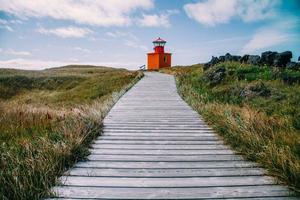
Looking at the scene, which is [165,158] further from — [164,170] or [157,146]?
[157,146]

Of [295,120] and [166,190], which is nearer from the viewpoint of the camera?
[166,190]

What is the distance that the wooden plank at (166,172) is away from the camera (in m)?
4.23

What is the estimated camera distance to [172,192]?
3691 mm

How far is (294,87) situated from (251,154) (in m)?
8.55

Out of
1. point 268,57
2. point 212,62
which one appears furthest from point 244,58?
point 212,62

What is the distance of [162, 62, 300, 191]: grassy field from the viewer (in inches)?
168

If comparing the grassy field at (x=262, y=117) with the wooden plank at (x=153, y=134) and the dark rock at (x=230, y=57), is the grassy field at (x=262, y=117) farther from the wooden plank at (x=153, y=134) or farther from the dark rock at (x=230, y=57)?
the dark rock at (x=230, y=57)

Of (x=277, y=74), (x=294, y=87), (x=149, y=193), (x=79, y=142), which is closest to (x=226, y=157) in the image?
(x=149, y=193)

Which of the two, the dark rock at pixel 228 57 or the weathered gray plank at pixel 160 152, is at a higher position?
the dark rock at pixel 228 57

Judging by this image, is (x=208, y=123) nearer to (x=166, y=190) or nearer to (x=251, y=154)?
(x=251, y=154)

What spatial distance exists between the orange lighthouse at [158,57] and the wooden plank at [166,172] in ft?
139

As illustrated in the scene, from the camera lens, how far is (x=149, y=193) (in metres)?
3.65

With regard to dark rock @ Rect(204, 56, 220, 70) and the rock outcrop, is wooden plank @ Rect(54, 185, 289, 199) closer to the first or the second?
the rock outcrop

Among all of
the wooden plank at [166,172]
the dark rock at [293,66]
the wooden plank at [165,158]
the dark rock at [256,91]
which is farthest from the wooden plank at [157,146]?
the dark rock at [293,66]
